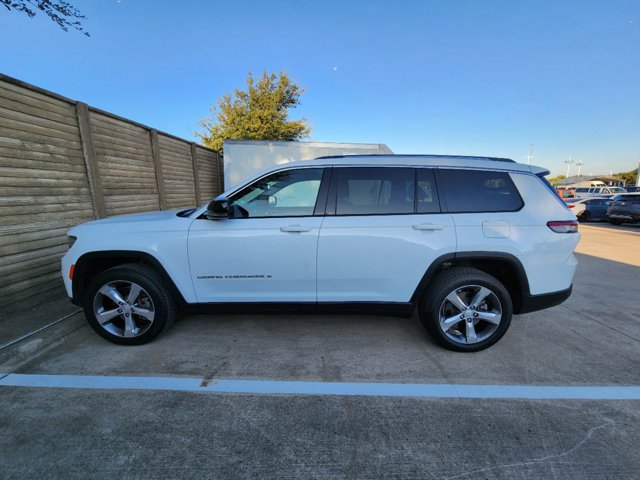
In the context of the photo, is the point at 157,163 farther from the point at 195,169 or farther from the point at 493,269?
the point at 493,269

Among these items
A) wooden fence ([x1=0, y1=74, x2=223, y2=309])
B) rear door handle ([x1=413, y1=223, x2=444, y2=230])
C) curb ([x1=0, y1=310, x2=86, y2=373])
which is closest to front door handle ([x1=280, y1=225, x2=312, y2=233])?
rear door handle ([x1=413, y1=223, x2=444, y2=230])

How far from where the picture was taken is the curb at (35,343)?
270 centimetres

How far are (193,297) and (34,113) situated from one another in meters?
3.72

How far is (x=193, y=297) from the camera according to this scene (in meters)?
2.94

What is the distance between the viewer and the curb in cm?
270

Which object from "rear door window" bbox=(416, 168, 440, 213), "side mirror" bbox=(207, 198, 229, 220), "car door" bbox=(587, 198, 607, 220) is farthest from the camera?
"car door" bbox=(587, 198, 607, 220)

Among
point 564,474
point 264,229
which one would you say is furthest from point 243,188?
point 564,474

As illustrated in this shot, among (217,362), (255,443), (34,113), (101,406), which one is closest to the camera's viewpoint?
(255,443)

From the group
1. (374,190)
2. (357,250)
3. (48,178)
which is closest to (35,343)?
(48,178)

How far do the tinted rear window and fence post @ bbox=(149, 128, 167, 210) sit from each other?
687 cm

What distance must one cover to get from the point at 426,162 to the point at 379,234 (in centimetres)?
88

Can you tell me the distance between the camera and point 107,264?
311 centimetres

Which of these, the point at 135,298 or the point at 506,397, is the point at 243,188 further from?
the point at 506,397

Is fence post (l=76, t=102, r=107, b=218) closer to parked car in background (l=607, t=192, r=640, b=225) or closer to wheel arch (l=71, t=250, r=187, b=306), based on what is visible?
wheel arch (l=71, t=250, r=187, b=306)
